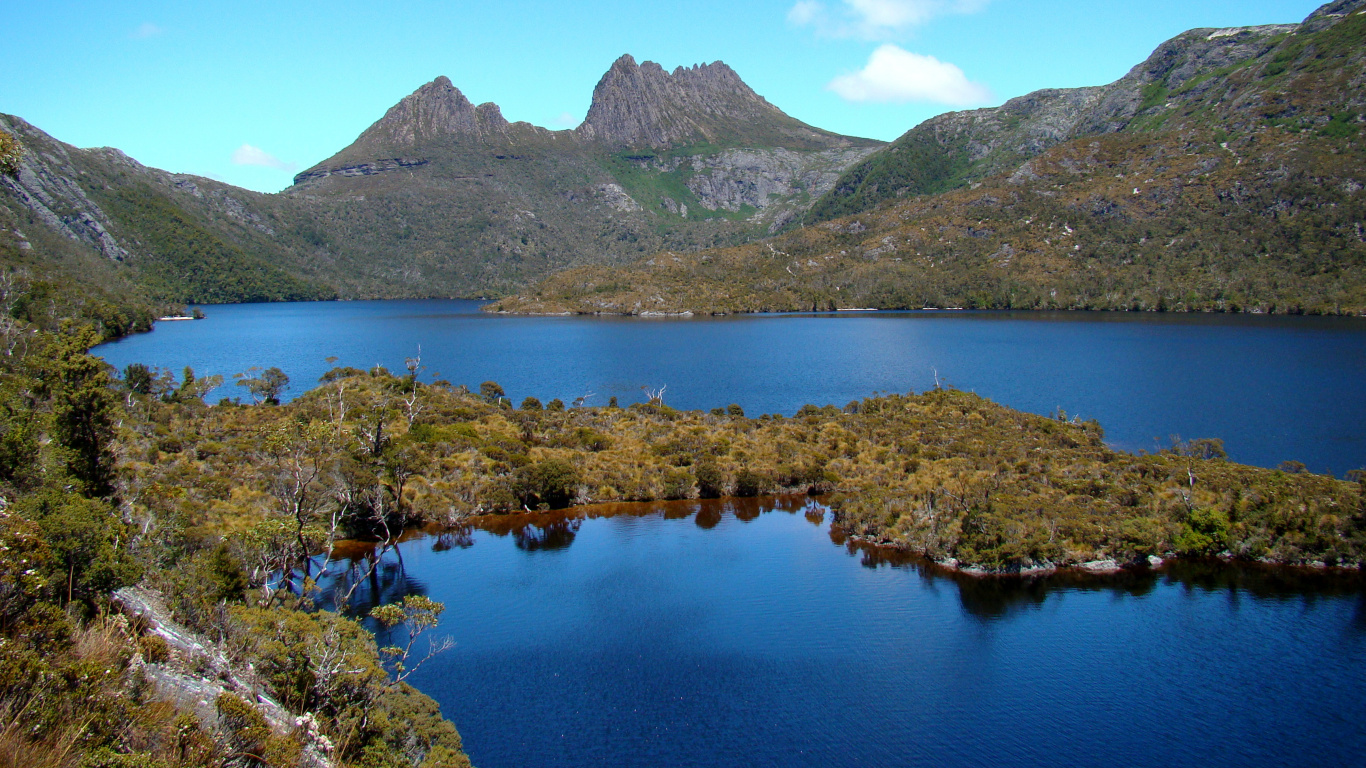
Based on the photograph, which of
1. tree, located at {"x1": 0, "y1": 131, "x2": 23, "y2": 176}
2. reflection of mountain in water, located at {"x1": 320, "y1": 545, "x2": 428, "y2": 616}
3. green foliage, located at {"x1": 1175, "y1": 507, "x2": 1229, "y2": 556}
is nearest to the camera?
tree, located at {"x1": 0, "y1": 131, "x2": 23, "y2": 176}

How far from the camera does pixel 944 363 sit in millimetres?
110500

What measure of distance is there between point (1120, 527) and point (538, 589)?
30607 millimetres

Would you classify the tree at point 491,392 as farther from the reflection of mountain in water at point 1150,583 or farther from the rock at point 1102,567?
the rock at point 1102,567

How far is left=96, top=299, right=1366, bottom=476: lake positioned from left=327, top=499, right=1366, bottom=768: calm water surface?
33973 millimetres

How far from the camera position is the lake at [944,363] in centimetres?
7019

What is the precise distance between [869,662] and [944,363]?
89.9 meters

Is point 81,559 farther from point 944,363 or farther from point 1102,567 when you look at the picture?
point 944,363

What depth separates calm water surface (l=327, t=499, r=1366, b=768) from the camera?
23047 millimetres

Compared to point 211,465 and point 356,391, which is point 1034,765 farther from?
point 356,391

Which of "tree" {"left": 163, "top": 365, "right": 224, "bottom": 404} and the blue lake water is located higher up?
"tree" {"left": 163, "top": 365, "right": 224, "bottom": 404}

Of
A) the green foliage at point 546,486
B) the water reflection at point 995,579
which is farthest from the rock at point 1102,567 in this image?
the green foliage at point 546,486

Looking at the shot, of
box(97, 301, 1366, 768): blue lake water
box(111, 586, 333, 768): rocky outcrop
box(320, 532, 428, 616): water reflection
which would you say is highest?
box(111, 586, 333, 768): rocky outcrop

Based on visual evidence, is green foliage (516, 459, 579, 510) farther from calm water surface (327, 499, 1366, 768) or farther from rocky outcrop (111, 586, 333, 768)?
rocky outcrop (111, 586, 333, 768)

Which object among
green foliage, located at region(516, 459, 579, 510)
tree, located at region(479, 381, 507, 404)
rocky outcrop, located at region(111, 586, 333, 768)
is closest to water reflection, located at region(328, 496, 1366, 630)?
green foliage, located at region(516, 459, 579, 510)
